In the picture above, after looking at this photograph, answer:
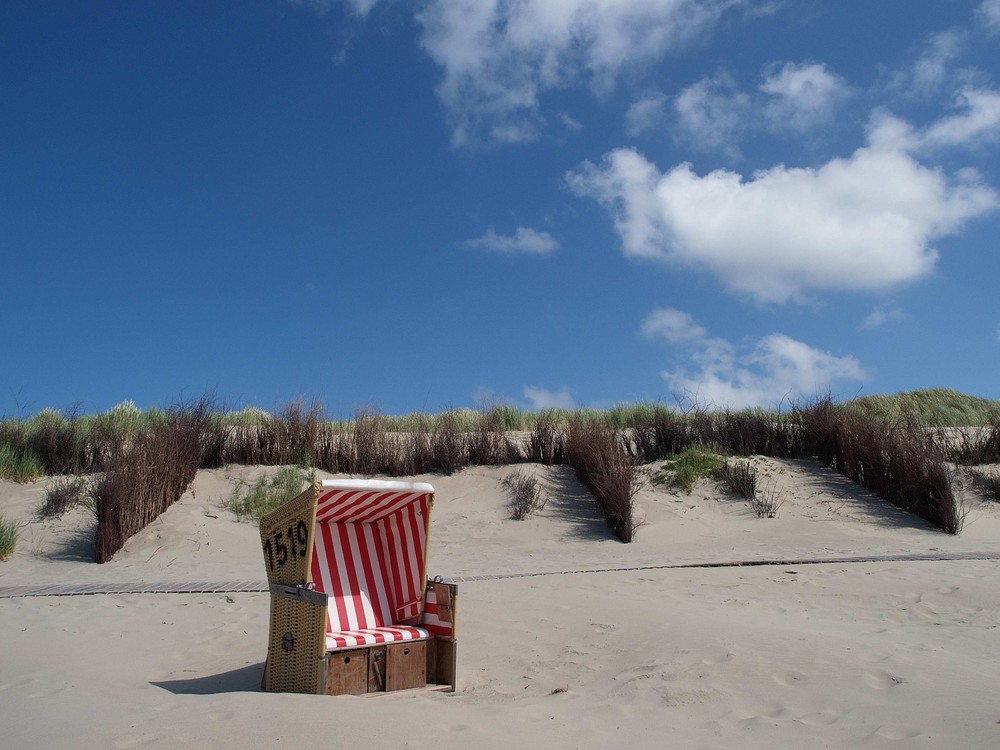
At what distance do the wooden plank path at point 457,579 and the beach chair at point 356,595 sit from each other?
11.3ft

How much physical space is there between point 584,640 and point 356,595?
6.60ft

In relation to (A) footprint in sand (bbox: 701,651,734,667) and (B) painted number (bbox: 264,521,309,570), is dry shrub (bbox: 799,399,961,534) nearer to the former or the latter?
(A) footprint in sand (bbox: 701,651,734,667)

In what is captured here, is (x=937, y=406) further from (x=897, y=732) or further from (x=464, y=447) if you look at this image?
(x=897, y=732)

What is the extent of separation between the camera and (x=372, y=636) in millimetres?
5426

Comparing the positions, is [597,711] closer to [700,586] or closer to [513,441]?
[700,586]

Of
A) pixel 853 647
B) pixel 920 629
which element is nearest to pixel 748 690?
pixel 853 647

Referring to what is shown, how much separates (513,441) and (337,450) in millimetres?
3757

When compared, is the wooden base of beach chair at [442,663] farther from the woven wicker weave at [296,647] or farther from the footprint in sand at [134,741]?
the footprint in sand at [134,741]

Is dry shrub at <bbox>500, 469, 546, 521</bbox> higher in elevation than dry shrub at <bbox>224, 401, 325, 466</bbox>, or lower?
lower

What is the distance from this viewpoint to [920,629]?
656 centimetres

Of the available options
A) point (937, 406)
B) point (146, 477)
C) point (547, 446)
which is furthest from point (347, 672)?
point (937, 406)

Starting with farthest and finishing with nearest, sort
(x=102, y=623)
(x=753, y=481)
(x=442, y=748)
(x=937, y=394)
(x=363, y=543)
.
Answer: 1. (x=937, y=394)
2. (x=753, y=481)
3. (x=102, y=623)
4. (x=363, y=543)
5. (x=442, y=748)

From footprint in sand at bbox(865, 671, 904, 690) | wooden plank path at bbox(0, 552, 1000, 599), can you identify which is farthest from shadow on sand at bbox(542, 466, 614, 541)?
footprint in sand at bbox(865, 671, 904, 690)

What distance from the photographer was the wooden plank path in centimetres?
907
